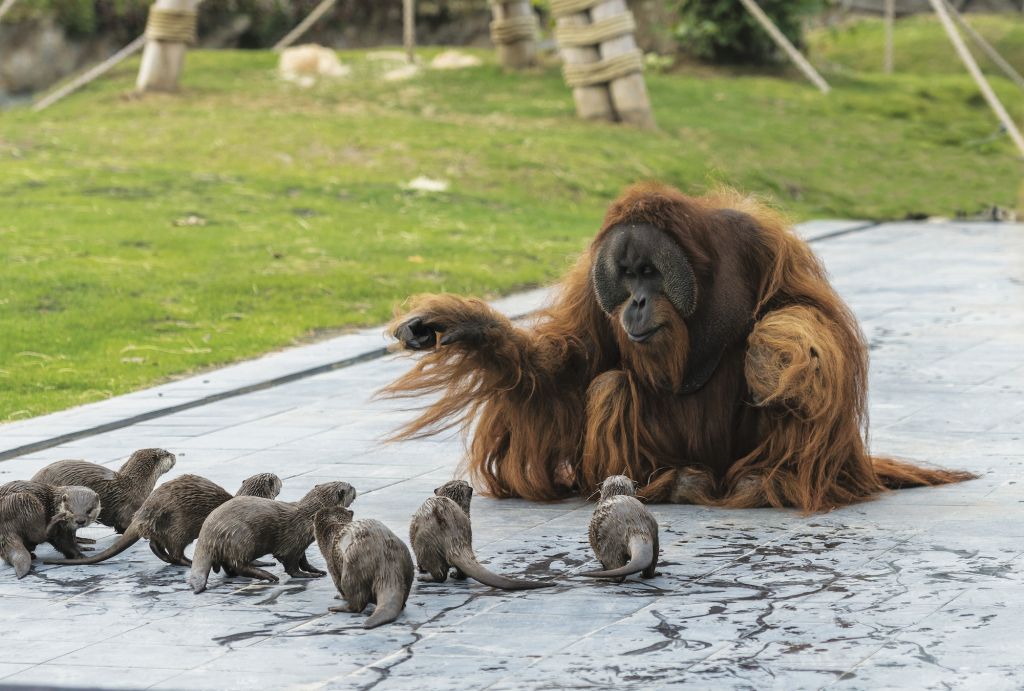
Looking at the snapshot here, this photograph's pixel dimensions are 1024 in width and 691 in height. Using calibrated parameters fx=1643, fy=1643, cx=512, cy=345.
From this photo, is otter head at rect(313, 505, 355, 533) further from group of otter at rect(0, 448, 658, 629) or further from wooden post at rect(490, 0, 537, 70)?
wooden post at rect(490, 0, 537, 70)

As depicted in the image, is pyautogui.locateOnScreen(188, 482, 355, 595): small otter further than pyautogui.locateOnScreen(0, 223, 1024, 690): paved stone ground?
Yes

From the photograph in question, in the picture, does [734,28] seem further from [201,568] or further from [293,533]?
[201,568]

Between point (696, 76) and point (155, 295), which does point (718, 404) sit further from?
point (696, 76)

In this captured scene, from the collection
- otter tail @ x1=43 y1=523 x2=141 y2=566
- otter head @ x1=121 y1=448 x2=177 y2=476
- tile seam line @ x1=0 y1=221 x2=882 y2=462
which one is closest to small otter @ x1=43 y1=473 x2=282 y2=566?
otter tail @ x1=43 y1=523 x2=141 y2=566

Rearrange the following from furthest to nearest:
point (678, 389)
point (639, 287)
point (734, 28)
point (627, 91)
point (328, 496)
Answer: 1. point (734, 28)
2. point (627, 91)
3. point (678, 389)
4. point (639, 287)
5. point (328, 496)

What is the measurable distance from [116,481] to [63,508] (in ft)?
1.05

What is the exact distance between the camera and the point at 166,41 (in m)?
17.5

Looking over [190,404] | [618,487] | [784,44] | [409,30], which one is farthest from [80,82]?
[618,487]

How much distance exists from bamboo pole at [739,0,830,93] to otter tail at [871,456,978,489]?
14.9 metres

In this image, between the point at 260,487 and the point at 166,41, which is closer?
the point at 260,487

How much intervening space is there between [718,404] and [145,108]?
12668 millimetres

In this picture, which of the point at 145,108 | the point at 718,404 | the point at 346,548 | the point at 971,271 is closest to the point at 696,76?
the point at 145,108

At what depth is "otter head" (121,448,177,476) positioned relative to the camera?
202 inches

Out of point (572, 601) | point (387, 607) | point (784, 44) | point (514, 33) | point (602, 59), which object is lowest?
point (572, 601)
